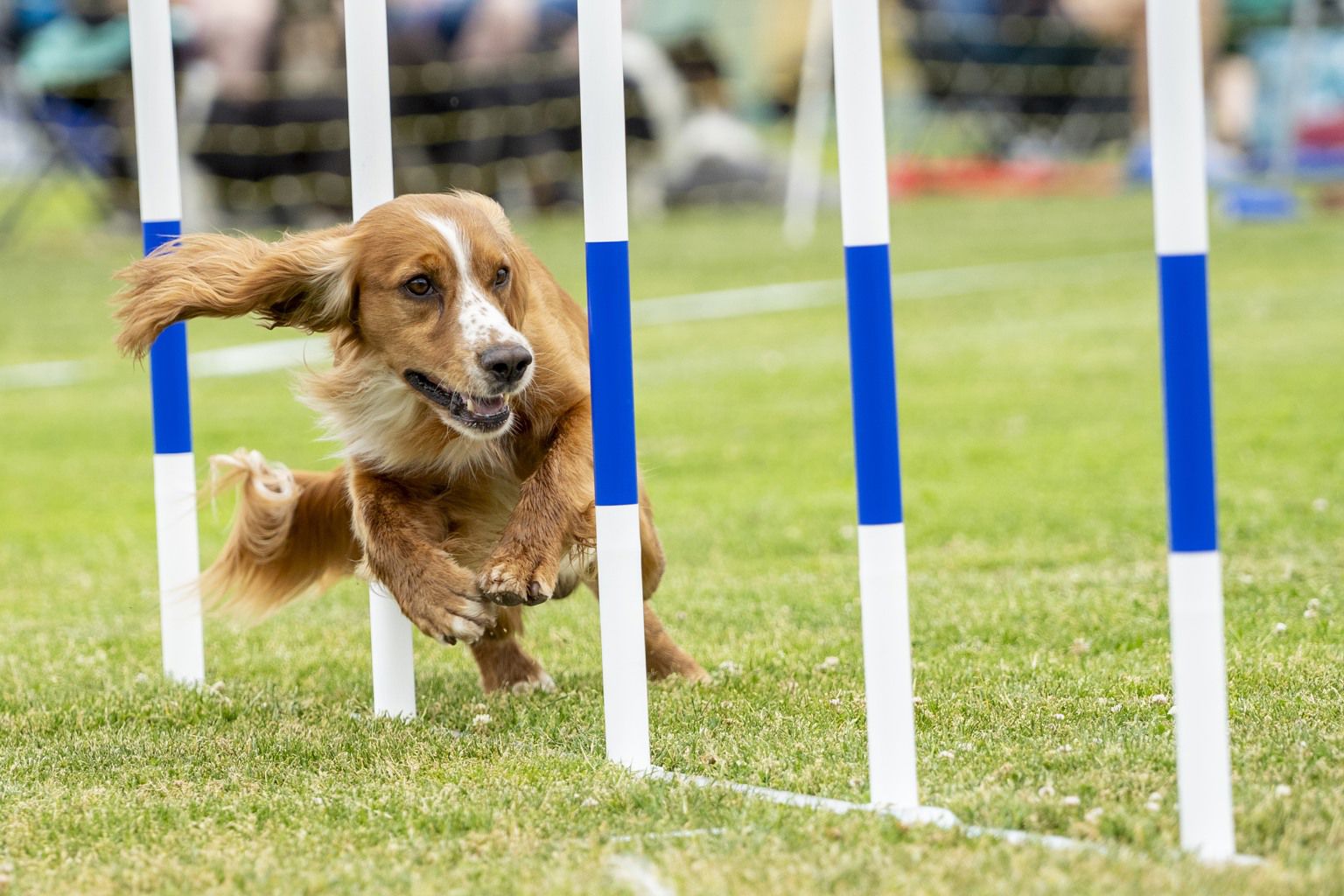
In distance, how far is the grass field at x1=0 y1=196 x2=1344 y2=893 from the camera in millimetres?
2771

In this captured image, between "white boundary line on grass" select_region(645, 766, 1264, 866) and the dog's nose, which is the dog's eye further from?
"white boundary line on grass" select_region(645, 766, 1264, 866)

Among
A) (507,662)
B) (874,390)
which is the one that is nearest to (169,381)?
(507,662)

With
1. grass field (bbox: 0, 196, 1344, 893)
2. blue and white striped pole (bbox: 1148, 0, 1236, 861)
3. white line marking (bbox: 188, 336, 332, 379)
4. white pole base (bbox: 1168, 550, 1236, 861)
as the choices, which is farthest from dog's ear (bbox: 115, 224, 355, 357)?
white line marking (bbox: 188, 336, 332, 379)

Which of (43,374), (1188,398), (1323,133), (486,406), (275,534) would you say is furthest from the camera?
(1323,133)

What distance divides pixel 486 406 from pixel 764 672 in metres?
1.07

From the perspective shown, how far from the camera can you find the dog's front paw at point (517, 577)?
3.65m

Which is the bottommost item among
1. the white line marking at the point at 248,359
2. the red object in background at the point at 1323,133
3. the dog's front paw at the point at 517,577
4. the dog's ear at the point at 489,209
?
the dog's front paw at the point at 517,577

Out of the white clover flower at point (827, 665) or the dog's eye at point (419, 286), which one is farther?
the white clover flower at point (827, 665)

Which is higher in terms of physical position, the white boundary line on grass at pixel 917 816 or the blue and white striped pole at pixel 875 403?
the blue and white striped pole at pixel 875 403

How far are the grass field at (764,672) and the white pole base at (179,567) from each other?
0.09 m

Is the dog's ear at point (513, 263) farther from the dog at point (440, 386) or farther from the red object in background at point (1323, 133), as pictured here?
the red object in background at point (1323, 133)

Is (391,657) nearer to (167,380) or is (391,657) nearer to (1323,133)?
(167,380)

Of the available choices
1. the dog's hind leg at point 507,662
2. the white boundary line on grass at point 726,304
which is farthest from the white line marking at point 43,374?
the dog's hind leg at point 507,662

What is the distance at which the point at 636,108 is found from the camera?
20344 millimetres
